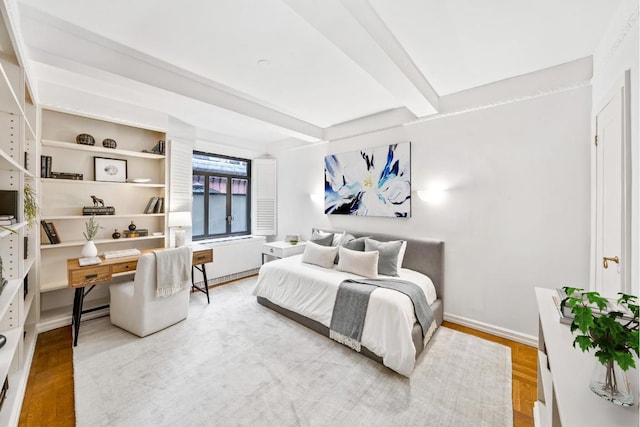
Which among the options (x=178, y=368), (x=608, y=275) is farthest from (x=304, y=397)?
(x=608, y=275)

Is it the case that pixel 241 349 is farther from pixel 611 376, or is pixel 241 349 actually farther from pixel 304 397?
pixel 611 376

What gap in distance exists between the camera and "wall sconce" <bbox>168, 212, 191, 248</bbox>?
3520 millimetres

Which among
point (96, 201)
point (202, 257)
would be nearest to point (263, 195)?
point (202, 257)

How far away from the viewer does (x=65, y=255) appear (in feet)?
9.61

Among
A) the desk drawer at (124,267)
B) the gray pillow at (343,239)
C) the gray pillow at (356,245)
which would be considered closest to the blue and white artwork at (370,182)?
the gray pillow at (343,239)

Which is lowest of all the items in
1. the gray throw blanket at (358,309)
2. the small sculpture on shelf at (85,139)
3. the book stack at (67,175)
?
the gray throw blanket at (358,309)

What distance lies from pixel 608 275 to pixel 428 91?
6.93 feet

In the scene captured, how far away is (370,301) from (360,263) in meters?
0.64

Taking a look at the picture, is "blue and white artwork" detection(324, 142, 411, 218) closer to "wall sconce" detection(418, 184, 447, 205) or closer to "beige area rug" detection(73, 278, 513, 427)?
"wall sconce" detection(418, 184, 447, 205)

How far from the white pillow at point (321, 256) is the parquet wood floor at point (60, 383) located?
71.0 inches

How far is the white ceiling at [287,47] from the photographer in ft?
5.45

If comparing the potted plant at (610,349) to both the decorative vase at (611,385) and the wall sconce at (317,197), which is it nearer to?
the decorative vase at (611,385)

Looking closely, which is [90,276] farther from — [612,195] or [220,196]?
[612,195]

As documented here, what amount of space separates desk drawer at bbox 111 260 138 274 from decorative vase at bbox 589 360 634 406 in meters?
3.60
